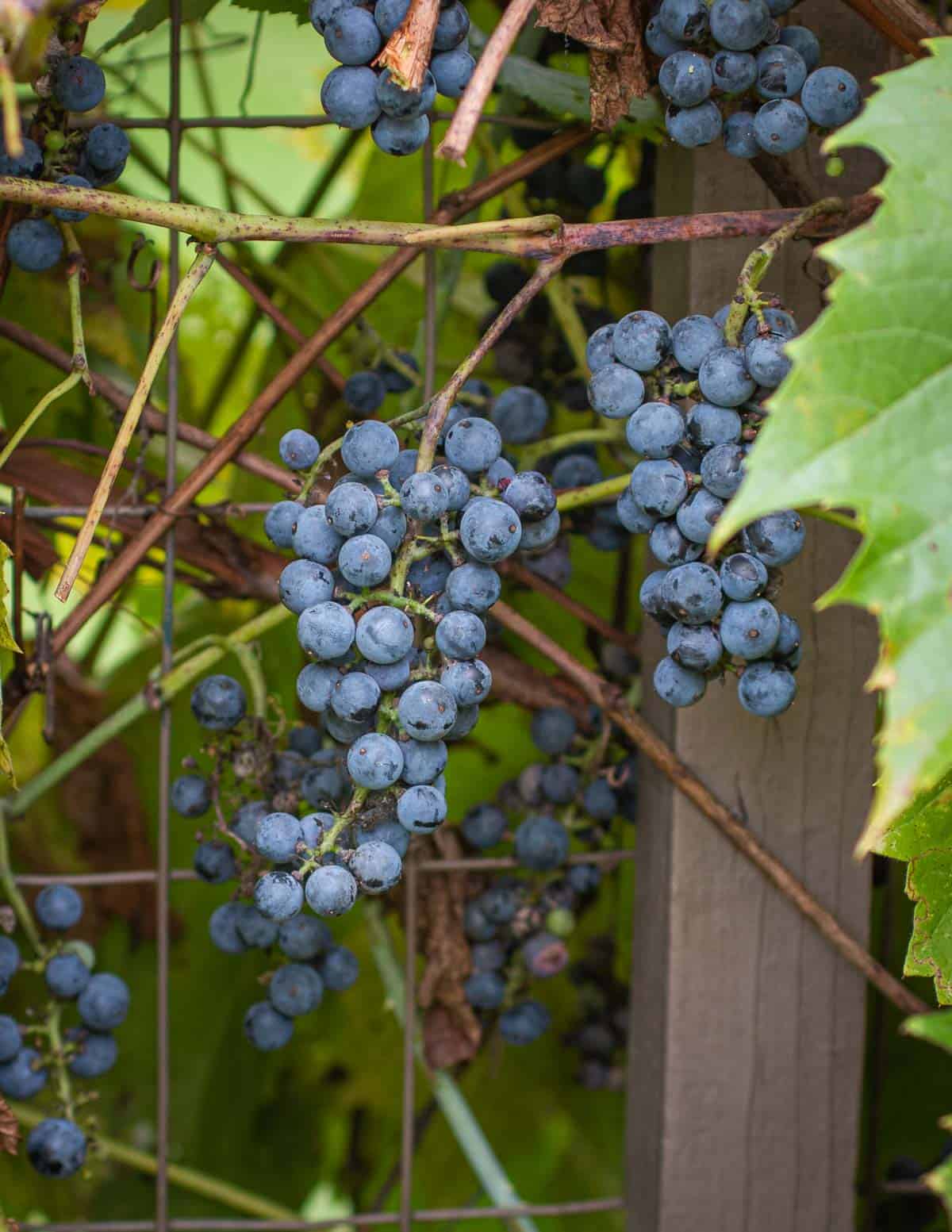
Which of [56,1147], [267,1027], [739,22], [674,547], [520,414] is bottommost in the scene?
[56,1147]

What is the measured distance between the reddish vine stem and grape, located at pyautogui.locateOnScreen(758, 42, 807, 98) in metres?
0.47

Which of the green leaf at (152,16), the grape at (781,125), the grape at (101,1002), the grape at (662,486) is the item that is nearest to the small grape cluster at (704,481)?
the grape at (662,486)

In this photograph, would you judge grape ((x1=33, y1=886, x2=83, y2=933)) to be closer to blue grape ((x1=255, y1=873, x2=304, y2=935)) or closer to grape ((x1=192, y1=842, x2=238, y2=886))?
grape ((x1=192, y1=842, x2=238, y2=886))

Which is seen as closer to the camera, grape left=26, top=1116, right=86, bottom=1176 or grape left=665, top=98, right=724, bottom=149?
grape left=665, top=98, right=724, bottom=149

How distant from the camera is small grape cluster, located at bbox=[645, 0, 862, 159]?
0.93 metres

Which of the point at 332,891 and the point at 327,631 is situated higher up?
the point at 327,631

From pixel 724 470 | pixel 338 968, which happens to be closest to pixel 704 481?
pixel 724 470

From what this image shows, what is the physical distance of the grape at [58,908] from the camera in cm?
122

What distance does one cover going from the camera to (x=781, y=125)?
931mm

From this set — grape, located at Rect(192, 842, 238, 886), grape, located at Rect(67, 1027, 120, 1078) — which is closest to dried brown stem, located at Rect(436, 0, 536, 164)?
grape, located at Rect(192, 842, 238, 886)

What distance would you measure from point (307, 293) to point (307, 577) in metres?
1.16

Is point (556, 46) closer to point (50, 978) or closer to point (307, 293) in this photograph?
point (307, 293)

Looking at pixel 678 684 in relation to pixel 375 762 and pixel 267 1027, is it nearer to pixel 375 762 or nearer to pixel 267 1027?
pixel 375 762

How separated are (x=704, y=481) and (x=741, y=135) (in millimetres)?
294
